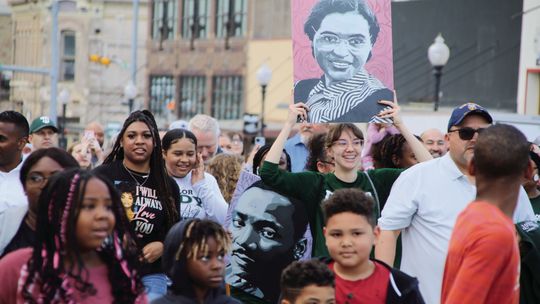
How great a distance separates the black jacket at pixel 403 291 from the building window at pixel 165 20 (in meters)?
44.4

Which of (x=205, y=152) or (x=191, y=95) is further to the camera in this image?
(x=191, y=95)

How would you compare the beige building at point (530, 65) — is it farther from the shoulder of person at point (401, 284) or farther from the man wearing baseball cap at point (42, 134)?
the shoulder of person at point (401, 284)

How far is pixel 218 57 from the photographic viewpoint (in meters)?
45.6

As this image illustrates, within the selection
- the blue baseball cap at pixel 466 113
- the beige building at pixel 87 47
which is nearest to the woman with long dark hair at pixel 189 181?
the blue baseball cap at pixel 466 113

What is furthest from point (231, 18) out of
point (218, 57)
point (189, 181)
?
point (189, 181)

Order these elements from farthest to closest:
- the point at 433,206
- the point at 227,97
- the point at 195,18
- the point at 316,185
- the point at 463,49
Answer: the point at 195,18 → the point at 227,97 → the point at 463,49 → the point at 316,185 → the point at 433,206

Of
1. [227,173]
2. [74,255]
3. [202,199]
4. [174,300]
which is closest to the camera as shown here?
[74,255]

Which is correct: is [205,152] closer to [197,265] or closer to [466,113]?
[466,113]

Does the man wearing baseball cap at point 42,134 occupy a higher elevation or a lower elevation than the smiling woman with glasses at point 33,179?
higher

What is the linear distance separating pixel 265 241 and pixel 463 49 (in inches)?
850

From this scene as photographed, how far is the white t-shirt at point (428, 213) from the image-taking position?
21.8 ft

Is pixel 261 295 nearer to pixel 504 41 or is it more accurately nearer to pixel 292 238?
pixel 292 238

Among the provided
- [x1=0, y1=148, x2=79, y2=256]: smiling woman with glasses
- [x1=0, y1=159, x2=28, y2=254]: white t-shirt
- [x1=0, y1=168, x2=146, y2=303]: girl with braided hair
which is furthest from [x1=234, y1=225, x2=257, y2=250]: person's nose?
[x1=0, y1=168, x2=146, y2=303]: girl with braided hair

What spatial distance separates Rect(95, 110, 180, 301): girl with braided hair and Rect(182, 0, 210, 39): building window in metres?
39.4
